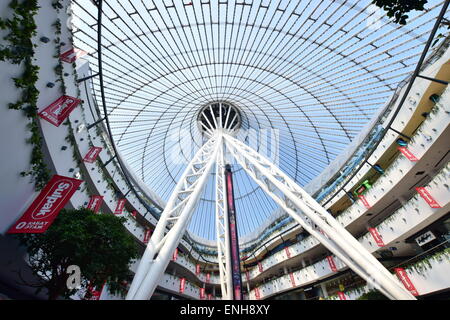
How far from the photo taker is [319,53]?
787 inches

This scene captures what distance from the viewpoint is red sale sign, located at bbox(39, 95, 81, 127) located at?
9.54 meters

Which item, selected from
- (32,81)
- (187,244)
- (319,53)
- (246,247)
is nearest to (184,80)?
(319,53)

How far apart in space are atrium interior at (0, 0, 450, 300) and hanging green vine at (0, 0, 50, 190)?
0.05m

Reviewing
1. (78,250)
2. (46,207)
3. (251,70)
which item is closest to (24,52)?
(46,207)

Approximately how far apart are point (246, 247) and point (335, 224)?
31952 mm

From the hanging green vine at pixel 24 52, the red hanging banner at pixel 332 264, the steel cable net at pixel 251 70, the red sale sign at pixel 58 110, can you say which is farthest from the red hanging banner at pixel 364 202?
the hanging green vine at pixel 24 52

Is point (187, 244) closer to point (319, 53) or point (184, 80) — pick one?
point (184, 80)

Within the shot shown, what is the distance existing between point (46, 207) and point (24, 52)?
18.3 feet

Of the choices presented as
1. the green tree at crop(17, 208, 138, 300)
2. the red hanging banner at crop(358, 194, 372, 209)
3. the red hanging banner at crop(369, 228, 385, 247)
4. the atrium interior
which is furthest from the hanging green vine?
the red hanging banner at crop(358, 194, 372, 209)

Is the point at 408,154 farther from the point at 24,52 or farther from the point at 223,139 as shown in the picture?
the point at 24,52

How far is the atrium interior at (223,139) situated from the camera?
8328mm

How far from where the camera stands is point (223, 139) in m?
26.1

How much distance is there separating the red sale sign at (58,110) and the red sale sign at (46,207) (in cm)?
268

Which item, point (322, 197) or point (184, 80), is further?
point (322, 197)
